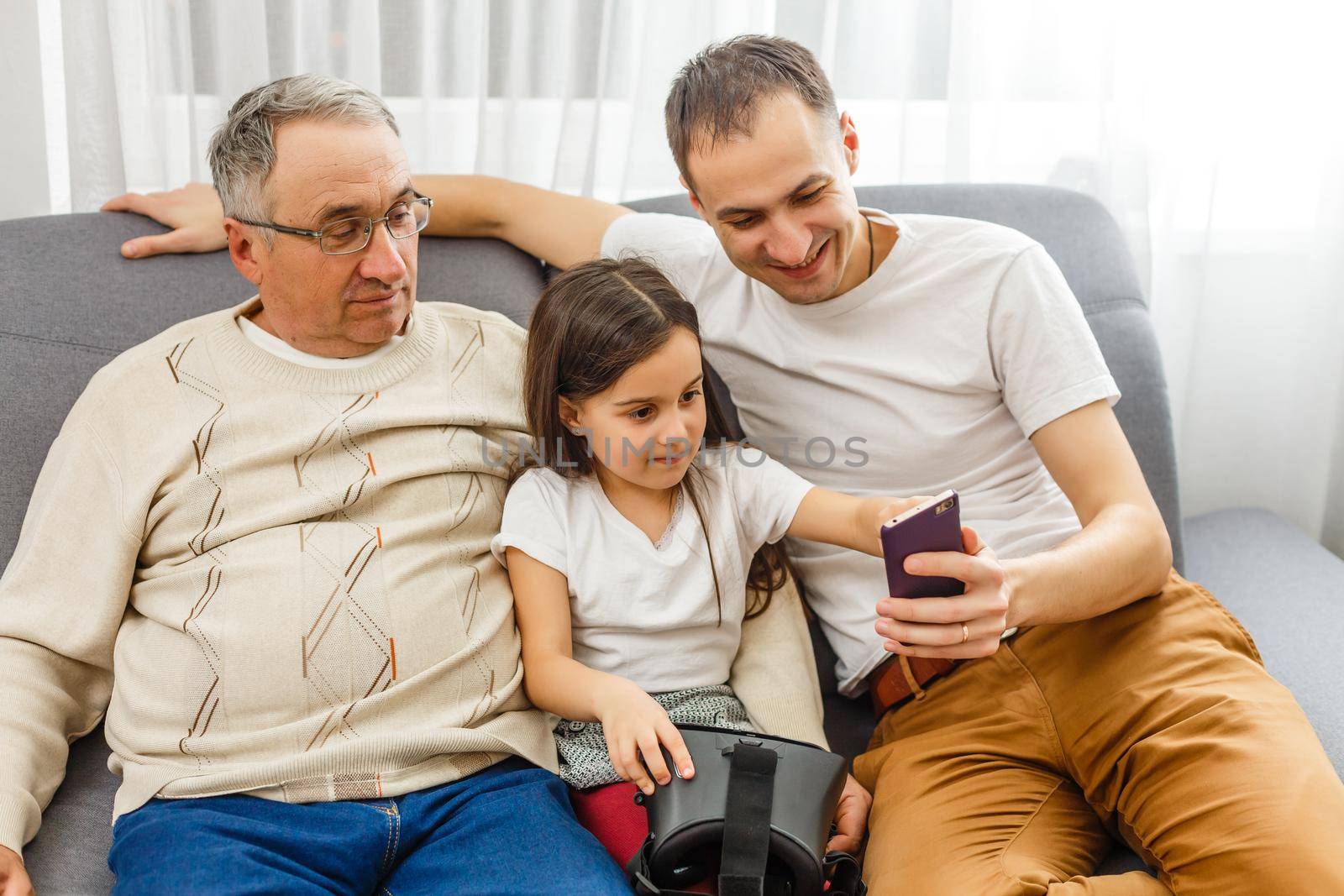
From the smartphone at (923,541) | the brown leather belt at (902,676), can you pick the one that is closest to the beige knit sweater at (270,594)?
the brown leather belt at (902,676)

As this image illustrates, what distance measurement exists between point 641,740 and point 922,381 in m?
0.64

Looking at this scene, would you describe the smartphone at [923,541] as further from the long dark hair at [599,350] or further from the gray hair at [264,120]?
the gray hair at [264,120]

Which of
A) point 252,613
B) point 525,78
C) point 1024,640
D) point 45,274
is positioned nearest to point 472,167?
point 525,78

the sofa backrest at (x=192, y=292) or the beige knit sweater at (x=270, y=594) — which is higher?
the sofa backrest at (x=192, y=292)

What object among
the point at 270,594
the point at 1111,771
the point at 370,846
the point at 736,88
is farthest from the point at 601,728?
the point at 736,88

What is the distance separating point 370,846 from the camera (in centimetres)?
127

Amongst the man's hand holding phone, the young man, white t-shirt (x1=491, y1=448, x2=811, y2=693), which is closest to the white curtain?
the young man

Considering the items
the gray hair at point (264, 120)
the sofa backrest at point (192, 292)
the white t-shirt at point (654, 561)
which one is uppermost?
the gray hair at point (264, 120)

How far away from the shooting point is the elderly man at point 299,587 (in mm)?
1294

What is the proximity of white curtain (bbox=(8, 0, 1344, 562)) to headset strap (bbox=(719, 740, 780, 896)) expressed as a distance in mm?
1284

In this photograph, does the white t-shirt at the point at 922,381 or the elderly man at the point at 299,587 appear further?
the white t-shirt at the point at 922,381

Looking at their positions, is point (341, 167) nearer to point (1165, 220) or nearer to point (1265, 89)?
point (1165, 220)

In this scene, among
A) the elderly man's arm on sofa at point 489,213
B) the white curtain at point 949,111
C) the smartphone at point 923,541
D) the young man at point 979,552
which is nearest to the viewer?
the smartphone at point 923,541

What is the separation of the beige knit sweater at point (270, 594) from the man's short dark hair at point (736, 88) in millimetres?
459
